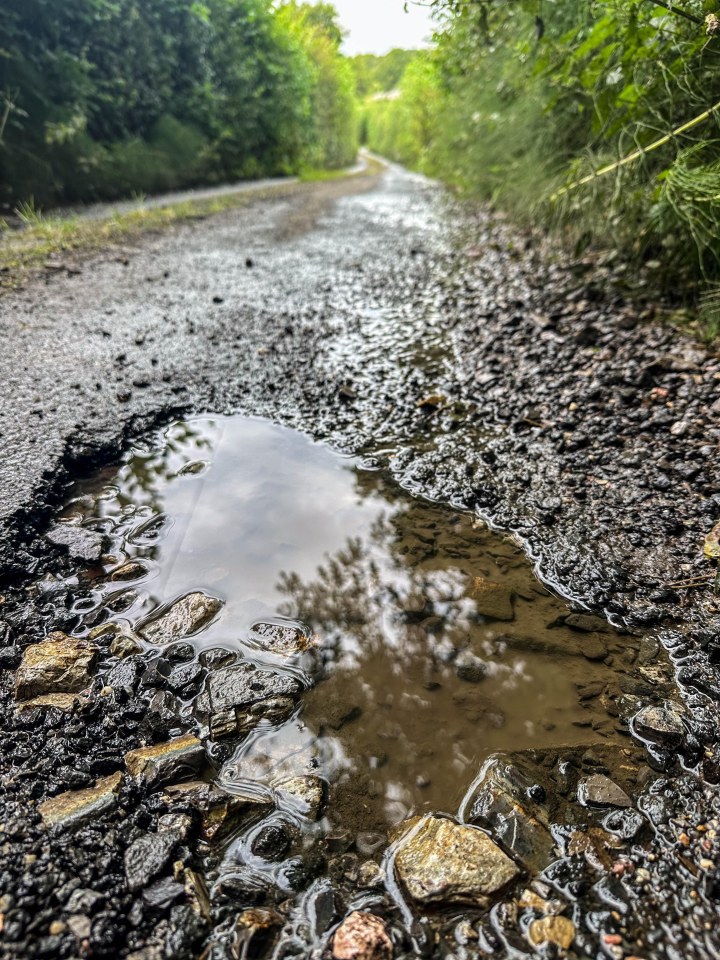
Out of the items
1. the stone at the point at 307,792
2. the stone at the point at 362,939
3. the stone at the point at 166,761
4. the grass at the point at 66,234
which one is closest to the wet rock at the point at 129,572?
the stone at the point at 166,761

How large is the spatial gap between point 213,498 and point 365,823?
129 centimetres

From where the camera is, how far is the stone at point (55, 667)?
52.3 inches

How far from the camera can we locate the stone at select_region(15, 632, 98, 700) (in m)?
1.33

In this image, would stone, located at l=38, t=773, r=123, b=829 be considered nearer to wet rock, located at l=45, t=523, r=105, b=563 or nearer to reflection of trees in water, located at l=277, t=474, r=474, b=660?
reflection of trees in water, located at l=277, t=474, r=474, b=660

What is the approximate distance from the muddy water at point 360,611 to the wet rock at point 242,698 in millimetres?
40

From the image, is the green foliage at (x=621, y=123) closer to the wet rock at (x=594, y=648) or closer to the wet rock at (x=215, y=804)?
the wet rock at (x=594, y=648)

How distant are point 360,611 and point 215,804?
2.16 ft

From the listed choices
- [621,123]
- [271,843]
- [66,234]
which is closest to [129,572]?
[271,843]

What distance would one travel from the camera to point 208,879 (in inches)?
40.4

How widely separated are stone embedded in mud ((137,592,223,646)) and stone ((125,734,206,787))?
32 cm

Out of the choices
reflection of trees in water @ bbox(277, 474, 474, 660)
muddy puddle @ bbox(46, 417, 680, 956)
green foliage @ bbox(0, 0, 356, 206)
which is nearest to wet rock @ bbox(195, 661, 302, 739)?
muddy puddle @ bbox(46, 417, 680, 956)

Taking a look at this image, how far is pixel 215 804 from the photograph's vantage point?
115cm

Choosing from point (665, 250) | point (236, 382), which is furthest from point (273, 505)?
point (665, 250)

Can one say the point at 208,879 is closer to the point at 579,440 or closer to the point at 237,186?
the point at 579,440
